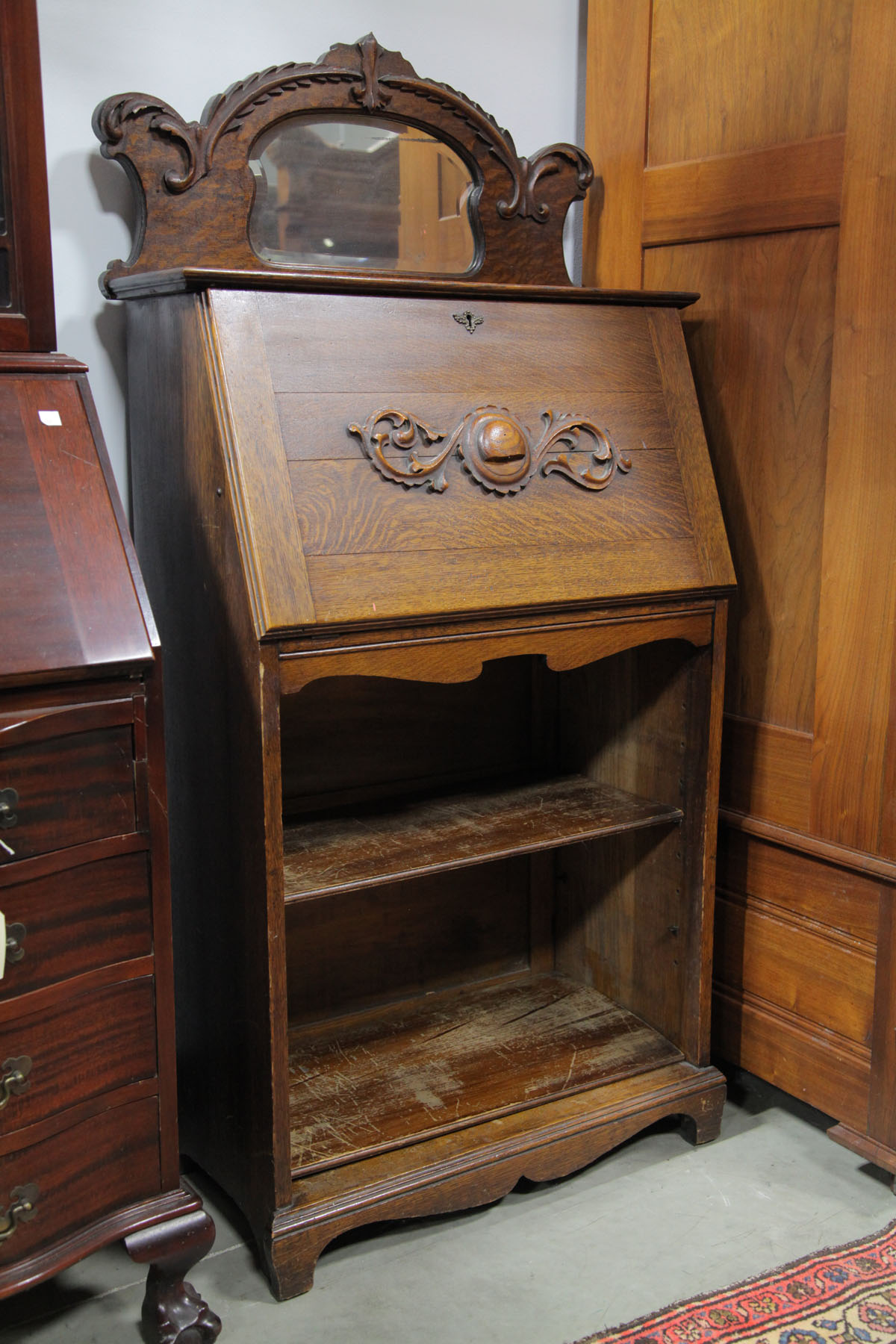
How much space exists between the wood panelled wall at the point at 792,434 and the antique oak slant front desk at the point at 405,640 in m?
0.17

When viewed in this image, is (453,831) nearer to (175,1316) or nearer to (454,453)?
(454,453)

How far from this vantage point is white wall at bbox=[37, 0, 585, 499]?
2.04 meters

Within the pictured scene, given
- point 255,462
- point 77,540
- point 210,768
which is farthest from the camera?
point 210,768

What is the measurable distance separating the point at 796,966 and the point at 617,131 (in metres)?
1.67

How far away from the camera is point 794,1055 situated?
7.79ft

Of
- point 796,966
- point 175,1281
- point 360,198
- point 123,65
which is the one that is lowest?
point 175,1281

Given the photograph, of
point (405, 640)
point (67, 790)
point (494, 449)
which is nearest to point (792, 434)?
point (494, 449)

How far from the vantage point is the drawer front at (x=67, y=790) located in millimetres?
1497

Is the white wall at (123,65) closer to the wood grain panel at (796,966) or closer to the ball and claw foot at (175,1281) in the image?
the ball and claw foot at (175,1281)

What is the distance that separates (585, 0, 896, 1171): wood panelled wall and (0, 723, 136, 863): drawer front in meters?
1.28

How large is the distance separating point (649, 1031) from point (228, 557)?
1.29m

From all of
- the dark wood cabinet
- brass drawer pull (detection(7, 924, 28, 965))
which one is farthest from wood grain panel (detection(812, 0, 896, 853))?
brass drawer pull (detection(7, 924, 28, 965))

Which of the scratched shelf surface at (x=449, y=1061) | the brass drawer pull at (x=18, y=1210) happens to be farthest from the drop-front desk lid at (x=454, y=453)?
the scratched shelf surface at (x=449, y=1061)

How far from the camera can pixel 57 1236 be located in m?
1.63
